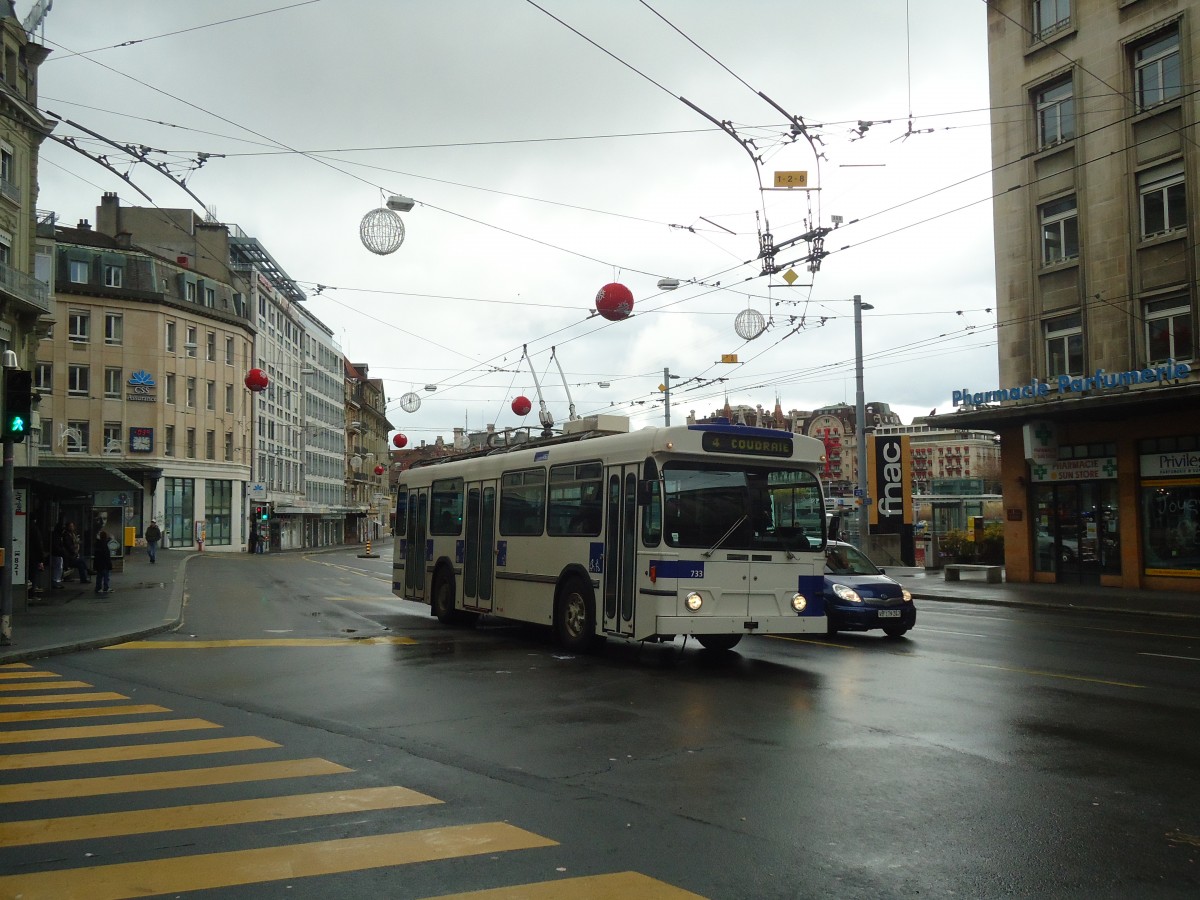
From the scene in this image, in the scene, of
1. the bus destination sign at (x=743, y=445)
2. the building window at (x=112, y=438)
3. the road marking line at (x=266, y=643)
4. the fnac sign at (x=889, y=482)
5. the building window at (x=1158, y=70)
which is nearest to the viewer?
the bus destination sign at (x=743, y=445)

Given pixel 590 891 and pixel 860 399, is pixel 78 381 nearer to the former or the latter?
pixel 860 399

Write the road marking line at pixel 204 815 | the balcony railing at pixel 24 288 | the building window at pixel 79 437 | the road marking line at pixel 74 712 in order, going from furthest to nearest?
1. the building window at pixel 79 437
2. the balcony railing at pixel 24 288
3. the road marking line at pixel 74 712
4. the road marking line at pixel 204 815

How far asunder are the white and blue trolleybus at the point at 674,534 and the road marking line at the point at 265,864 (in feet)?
22.6

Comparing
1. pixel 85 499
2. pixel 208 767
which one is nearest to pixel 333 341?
pixel 85 499

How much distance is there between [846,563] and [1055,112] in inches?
723

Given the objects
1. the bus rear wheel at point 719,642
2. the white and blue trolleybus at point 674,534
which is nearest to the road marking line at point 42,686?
the white and blue trolleybus at point 674,534

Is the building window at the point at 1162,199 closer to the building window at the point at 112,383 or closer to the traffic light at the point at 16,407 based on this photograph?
the traffic light at the point at 16,407

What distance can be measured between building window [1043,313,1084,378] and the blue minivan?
49.9 feet

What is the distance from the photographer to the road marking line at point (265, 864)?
194 inches

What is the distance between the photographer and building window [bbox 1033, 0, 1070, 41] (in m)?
28.5

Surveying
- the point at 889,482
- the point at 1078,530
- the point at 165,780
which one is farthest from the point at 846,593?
the point at 889,482

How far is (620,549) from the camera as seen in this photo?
13219 mm

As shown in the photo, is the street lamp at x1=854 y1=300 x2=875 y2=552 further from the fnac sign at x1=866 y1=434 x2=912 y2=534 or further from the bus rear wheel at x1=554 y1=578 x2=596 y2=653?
the bus rear wheel at x1=554 y1=578 x2=596 y2=653

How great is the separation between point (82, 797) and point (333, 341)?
10006 cm
